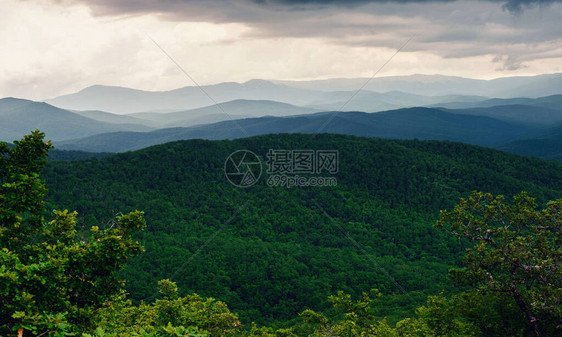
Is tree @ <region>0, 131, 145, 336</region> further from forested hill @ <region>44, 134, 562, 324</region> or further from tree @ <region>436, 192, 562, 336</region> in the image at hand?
forested hill @ <region>44, 134, 562, 324</region>

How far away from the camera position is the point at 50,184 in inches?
3258

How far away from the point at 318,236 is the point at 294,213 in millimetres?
9790

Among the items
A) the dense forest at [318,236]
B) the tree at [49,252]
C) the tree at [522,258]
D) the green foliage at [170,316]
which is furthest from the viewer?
the dense forest at [318,236]

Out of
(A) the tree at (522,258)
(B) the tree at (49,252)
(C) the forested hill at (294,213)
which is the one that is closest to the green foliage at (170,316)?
(B) the tree at (49,252)

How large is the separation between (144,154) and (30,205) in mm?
96733

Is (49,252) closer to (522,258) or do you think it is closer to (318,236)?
(522,258)

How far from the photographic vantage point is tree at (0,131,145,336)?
1096 centimetres

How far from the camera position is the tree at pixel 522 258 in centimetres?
1736

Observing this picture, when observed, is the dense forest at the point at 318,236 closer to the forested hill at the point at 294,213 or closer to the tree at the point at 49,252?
the tree at the point at 49,252

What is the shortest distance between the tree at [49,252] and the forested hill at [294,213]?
41.6 metres

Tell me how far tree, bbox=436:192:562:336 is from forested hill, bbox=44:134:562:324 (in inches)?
1196

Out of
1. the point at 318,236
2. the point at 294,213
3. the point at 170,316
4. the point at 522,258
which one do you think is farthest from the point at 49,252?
the point at 294,213

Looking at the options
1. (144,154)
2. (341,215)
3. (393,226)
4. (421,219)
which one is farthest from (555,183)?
(144,154)

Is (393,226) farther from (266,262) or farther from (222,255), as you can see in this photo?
(222,255)
